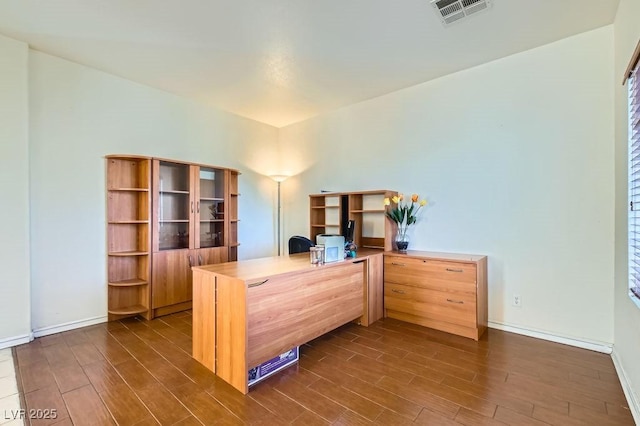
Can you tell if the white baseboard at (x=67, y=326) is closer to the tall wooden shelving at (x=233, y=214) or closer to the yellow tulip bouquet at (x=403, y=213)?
the tall wooden shelving at (x=233, y=214)

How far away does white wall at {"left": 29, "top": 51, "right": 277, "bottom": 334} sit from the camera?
3.09 metres

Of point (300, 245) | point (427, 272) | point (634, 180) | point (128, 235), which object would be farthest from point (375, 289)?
point (128, 235)

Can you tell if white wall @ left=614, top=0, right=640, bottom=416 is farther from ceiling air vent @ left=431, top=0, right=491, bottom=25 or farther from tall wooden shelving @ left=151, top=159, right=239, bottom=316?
tall wooden shelving @ left=151, top=159, right=239, bottom=316

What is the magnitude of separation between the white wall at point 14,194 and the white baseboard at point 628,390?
494 cm

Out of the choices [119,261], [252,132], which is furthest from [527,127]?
[119,261]

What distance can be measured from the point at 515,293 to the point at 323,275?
2104mm

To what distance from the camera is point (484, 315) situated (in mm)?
3164

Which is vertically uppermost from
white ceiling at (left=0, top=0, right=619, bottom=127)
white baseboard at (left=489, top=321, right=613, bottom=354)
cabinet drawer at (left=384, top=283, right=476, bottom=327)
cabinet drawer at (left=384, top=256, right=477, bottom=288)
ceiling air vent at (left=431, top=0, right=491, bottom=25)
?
ceiling air vent at (left=431, top=0, right=491, bottom=25)

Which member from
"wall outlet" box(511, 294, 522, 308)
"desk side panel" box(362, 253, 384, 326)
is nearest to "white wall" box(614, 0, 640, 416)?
"wall outlet" box(511, 294, 522, 308)

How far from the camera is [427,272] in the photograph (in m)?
3.23

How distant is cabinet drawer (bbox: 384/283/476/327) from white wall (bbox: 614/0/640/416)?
3.45 feet

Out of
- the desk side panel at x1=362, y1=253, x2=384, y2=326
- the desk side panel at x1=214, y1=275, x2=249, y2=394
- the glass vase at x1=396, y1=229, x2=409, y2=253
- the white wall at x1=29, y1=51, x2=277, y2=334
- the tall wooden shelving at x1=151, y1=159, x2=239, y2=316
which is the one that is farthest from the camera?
the glass vase at x1=396, y1=229, x2=409, y2=253

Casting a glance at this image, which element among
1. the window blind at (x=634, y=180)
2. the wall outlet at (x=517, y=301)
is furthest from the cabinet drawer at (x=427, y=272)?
the window blind at (x=634, y=180)

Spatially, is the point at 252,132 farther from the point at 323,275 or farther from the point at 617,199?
the point at 617,199
